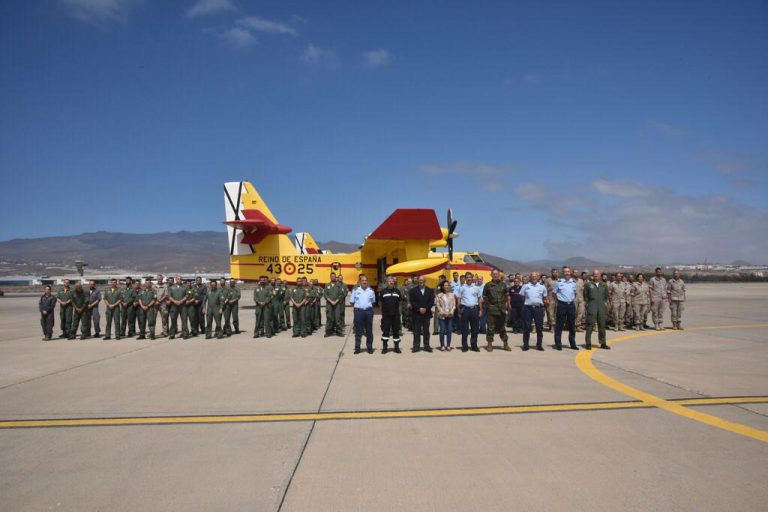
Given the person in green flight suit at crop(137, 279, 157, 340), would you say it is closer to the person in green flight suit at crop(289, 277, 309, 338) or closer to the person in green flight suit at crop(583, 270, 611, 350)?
the person in green flight suit at crop(289, 277, 309, 338)

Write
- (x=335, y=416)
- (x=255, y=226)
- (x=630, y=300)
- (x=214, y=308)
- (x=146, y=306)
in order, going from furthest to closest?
(x=255, y=226) < (x=630, y=300) < (x=146, y=306) < (x=214, y=308) < (x=335, y=416)

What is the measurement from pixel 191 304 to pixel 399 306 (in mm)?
6514

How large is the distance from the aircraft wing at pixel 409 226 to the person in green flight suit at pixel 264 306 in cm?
516

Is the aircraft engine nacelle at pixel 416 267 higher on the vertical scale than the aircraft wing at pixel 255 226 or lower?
lower

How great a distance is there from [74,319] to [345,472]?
40.3 feet

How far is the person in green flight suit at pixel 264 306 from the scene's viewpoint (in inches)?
479

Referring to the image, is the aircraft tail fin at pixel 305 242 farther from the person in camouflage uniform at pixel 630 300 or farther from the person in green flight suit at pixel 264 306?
the person in camouflage uniform at pixel 630 300

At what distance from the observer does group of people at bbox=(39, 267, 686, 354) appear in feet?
32.3

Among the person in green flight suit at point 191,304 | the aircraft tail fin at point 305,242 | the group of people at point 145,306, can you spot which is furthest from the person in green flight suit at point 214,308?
the aircraft tail fin at point 305,242

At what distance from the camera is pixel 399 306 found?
9797 millimetres

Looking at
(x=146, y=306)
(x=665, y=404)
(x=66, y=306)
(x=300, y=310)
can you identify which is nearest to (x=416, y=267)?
(x=300, y=310)

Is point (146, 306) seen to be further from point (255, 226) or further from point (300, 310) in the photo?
point (255, 226)

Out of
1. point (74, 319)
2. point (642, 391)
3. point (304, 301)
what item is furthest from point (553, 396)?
point (74, 319)

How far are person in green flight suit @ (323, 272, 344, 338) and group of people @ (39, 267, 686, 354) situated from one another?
29 mm
